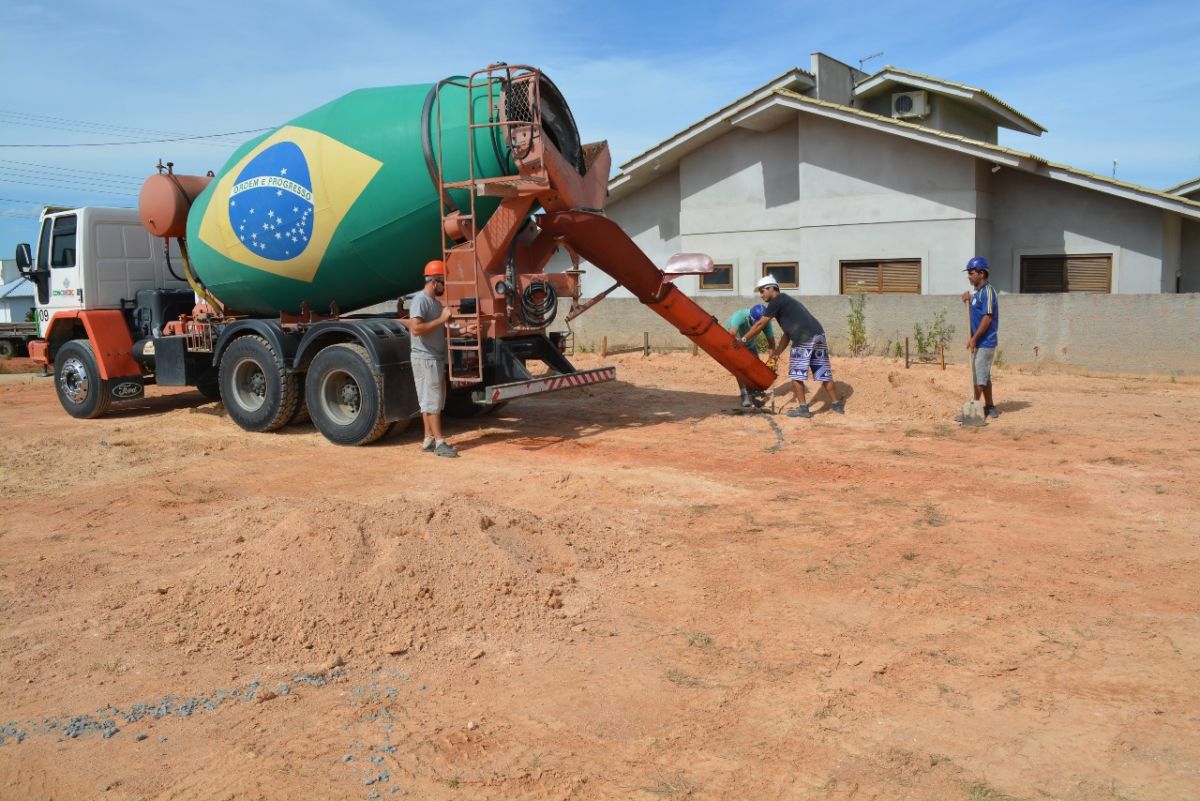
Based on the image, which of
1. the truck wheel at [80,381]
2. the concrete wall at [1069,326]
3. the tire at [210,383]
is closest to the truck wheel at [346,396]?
the tire at [210,383]

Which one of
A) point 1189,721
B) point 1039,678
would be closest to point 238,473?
point 1039,678

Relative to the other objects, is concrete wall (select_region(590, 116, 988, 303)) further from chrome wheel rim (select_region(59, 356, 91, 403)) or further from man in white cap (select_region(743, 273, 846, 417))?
chrome wheel rim (select_region(59, 356, 91, 403))

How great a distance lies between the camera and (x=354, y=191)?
9.83 meters

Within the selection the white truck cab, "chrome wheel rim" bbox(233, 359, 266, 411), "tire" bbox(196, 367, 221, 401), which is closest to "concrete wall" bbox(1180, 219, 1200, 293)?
"chrome wheel rim" bbox(233, 359, 266, 411)

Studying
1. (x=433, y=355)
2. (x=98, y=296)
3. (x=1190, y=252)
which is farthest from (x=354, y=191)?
(x=1190, y=252)

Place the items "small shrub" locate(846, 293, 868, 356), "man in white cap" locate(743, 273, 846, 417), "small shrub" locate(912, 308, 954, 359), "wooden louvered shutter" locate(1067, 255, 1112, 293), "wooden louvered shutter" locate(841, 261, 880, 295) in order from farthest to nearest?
1. "wooden louvered shutter" locate(841, 261, 880, 295)
2. "wooden louvered shutter" locate(1067, 255, 1112, 293)
3. "small shrub" locate(846, 293, 868, 356)
4. "small shrub" locate(912, 308, 954, 359)
5. "man in white cap" locate(743, 273, 846, 417)

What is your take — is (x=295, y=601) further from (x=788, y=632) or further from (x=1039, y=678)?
(x=1039, y=678)

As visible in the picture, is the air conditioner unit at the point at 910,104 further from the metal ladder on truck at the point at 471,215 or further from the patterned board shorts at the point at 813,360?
the metal ladder on truck at the point at 471,215

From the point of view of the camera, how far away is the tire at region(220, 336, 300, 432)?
10.8m

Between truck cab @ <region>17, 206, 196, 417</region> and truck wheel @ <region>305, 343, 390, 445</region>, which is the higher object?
truck cab @ <region>17, 206, 196, 417</region>

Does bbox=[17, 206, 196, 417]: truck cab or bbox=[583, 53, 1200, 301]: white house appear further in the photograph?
bbox=[583, 53, 1200, 301]: white house

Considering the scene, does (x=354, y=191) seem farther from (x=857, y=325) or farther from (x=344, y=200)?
(x=857, y=325)

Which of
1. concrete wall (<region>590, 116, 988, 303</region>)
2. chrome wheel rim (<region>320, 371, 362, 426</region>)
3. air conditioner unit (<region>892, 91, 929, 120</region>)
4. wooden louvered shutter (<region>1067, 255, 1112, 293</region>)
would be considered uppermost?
air conditioner unit (<region>892, 91, 929, 120</region>)

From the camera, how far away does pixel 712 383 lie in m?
14.3
